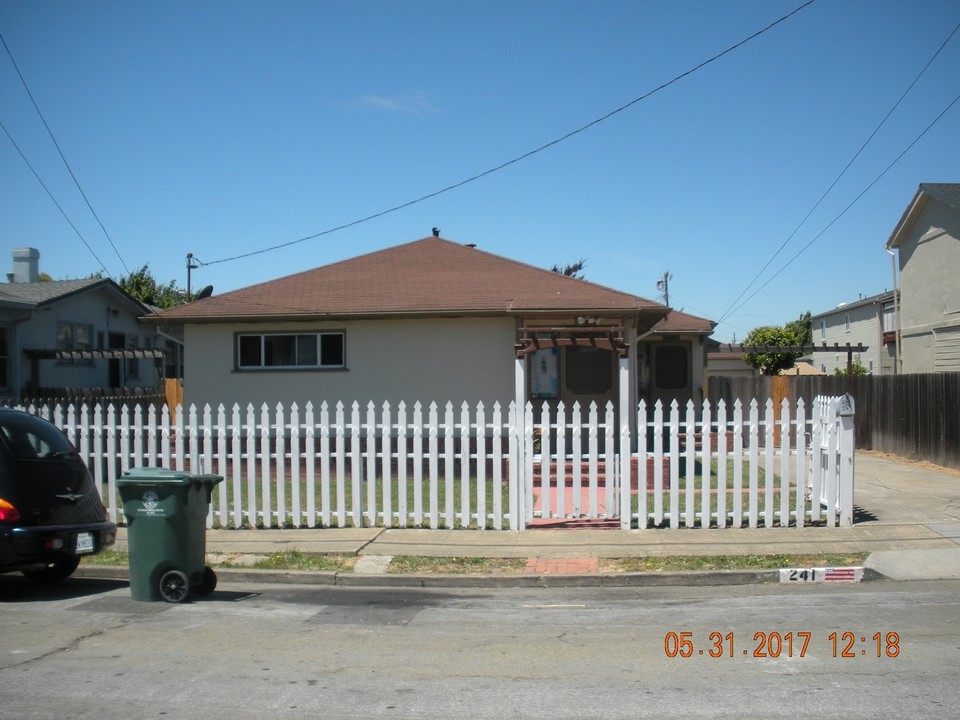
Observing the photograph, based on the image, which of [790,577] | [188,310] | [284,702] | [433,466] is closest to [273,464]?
[188,310]

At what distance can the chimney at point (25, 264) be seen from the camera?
25.4 metres

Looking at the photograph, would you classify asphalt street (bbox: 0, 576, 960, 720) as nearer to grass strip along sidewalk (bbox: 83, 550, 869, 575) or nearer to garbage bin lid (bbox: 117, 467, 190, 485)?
grass strip along sidewalk (bbox: 83, 550, 869, 575)

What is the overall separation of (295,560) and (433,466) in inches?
84.3

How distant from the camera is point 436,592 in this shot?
8609 mm

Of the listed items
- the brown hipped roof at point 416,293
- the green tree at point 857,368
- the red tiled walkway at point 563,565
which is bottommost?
the red tiled walkway at point 563,565

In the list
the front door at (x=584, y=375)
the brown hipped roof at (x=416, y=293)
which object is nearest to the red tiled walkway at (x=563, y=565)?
the brown hipped roof at (x=416, y=293)

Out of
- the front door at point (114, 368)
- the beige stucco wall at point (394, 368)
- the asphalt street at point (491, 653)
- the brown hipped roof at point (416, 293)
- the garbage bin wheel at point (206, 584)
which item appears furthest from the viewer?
the front door at point (114, 368)

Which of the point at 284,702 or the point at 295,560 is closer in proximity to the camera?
the point at 284,702

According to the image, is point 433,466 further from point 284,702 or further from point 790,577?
point 284,702

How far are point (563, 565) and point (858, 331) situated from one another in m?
37.3

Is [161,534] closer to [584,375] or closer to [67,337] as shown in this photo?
[584,375]

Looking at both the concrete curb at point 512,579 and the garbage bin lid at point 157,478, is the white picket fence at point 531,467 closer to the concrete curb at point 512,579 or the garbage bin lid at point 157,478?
the concrete curb at point 512,579

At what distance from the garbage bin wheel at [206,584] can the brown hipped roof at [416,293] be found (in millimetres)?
8232

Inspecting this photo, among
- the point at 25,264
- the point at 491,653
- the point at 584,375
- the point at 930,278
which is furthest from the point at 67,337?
the point at 930,278
